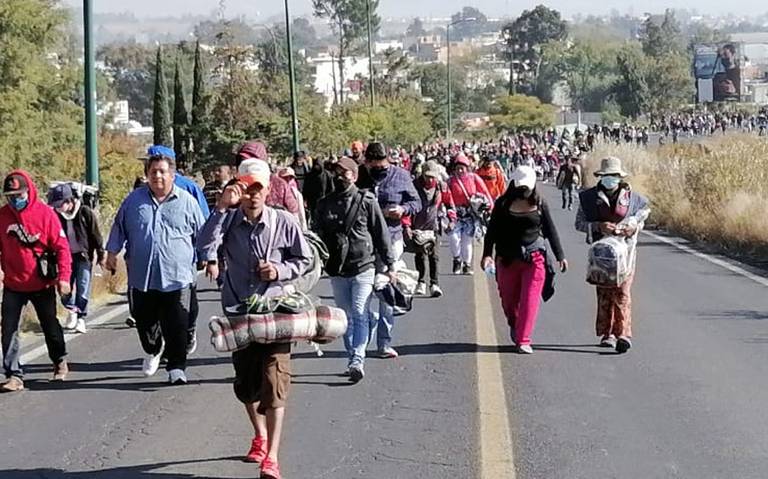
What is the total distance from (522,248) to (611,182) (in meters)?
0.98

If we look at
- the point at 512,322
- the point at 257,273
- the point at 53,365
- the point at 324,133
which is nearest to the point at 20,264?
the point at 53,365

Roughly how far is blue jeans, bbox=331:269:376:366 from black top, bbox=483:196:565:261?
1.60 metres

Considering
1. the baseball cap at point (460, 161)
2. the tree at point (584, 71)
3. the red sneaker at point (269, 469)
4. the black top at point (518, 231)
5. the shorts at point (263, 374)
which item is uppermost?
the tree at point (584, 71)

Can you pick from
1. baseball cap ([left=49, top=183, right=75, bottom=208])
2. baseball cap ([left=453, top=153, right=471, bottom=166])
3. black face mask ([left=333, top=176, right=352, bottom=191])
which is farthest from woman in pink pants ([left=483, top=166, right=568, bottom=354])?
baseball cap ([left=453, top=153, right=471, bottom=166])

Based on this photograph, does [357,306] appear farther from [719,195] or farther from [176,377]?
[719,195]

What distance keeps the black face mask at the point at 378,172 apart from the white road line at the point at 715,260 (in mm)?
6894

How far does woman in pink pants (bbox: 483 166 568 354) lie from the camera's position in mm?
11906

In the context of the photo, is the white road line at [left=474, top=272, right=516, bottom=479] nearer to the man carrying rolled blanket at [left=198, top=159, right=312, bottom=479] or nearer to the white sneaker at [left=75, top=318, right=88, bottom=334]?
the man carrying rolled blanket at [left=198, top=159, right=312, bottom=479]

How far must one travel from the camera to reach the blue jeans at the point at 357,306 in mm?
10758

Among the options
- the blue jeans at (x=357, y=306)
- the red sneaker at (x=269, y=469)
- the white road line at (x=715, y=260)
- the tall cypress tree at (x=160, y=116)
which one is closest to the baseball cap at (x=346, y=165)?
the blue jeans at (x=357, y=306)

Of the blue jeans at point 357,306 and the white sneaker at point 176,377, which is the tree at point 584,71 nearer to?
the blue jeans at point 357,306

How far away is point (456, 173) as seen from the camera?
1952 centimetres

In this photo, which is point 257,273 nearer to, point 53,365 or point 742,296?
point 53,365

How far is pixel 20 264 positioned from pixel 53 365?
1213mm
